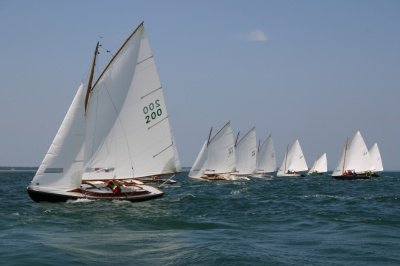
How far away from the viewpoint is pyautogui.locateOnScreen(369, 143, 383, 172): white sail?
122250 mm

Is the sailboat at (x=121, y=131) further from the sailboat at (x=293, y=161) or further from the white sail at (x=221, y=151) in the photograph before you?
the sailboat at (x=293, y=161)

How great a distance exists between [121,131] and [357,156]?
81205mm

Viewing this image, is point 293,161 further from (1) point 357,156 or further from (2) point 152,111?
(2) point 152,111

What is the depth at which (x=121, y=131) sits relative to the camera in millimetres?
37562

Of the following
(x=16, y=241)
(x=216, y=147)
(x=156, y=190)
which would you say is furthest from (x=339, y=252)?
(x=216, y=147)

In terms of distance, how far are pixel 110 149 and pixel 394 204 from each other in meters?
20.3

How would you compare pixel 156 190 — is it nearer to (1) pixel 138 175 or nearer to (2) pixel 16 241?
(1) pixel 138 175

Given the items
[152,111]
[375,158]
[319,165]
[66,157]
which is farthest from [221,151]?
[319,165]

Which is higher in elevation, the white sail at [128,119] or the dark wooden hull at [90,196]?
the white sail at [128,119]

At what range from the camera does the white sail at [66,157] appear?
34531 mm

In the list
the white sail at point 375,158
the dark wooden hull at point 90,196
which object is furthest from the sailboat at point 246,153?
the dark wooden hull at point 90,196

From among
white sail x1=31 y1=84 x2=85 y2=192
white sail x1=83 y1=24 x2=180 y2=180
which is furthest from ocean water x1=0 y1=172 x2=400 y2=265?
white sail x1=83 y1=24 x2=180 y2=180

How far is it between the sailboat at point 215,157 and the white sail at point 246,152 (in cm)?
1283

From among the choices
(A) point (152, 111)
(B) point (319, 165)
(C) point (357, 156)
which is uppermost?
(C) point (357, 156)
